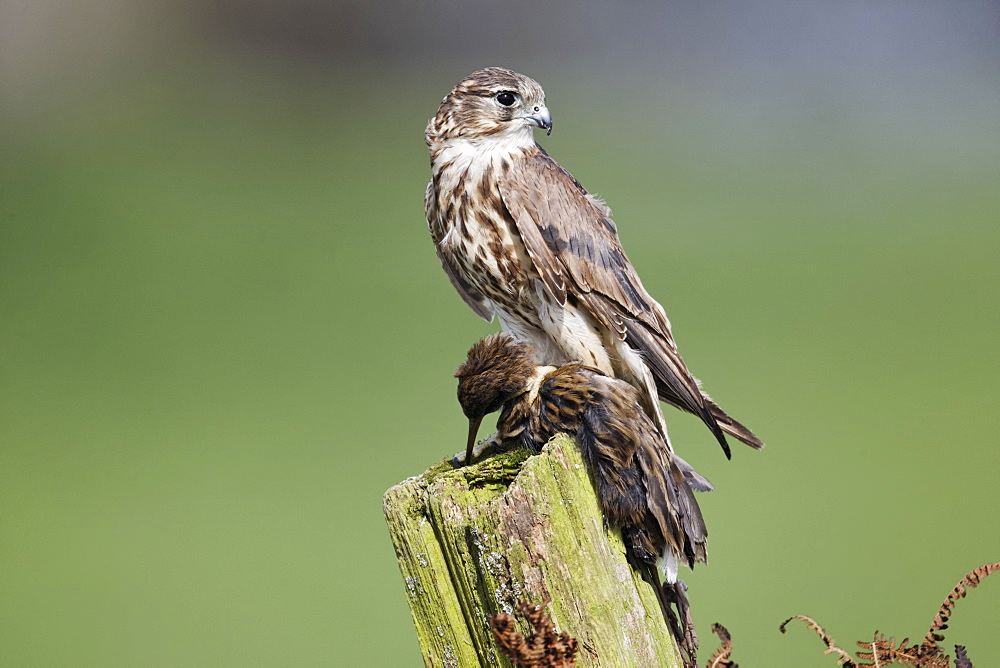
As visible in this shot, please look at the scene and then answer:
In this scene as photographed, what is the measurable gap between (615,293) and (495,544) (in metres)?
1.08

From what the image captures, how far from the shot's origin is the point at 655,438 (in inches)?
73.3

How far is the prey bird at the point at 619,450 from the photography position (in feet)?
5.60

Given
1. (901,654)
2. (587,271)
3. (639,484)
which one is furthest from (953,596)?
(587,271)

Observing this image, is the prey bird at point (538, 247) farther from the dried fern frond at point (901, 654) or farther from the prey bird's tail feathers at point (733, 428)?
the dried fern frond at point (901, 654)

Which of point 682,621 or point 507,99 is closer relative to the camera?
point 682,621

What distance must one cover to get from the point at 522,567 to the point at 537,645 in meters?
0.14

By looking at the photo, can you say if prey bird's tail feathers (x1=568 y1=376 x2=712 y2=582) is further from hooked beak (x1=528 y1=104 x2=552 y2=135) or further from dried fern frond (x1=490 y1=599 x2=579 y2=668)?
hooked beak (x1=528 y1=104 x2=552 y2=135)

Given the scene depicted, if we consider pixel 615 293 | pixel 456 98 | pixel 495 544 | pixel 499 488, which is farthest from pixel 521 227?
pixel 495 544

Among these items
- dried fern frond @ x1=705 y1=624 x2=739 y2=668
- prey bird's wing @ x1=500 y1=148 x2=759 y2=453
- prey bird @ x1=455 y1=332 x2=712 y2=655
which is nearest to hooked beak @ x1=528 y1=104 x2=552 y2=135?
prey bird's wing @ x1=500 y1=148 x2=759 y2=453

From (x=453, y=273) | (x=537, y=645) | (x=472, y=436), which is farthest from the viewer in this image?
(x=453, y=273)

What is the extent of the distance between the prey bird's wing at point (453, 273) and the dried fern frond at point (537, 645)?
55.1 inches

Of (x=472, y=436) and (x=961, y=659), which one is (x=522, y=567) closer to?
(x=472, y=436)

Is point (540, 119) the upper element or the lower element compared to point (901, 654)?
upper

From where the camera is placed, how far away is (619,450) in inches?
68.9
